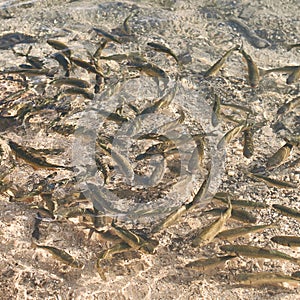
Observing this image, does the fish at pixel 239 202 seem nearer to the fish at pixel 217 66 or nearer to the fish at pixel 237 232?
the fish at pixel 237 232

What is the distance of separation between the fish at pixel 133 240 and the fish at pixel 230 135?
175 centimetres

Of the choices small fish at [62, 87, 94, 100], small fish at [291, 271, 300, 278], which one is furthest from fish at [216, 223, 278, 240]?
small fish at [62, 87, 94, 100]

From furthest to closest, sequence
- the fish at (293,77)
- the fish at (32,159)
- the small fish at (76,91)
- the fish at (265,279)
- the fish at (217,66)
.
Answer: the fish at (217,66), the fish at (293,77), the small fish at (76,91), the fish at (32,159), the fish at (265,279)

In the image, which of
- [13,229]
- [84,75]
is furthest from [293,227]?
[84,75]

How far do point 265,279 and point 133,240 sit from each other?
128cm

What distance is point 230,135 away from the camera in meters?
5.62

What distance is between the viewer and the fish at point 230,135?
5.61 meters

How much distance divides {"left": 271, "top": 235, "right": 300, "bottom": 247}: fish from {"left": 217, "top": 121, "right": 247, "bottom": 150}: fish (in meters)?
1.44

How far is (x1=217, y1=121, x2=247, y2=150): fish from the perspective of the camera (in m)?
5.61

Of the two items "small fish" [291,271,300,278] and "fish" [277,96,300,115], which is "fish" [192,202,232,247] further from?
"fish" [277,96,300,115]

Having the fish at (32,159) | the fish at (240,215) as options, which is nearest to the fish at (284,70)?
the fish at (240,215)

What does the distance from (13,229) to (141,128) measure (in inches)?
85.9

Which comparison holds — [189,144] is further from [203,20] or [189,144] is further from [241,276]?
[203,20]

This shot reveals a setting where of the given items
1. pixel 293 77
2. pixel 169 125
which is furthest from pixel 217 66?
pixel 169 125
